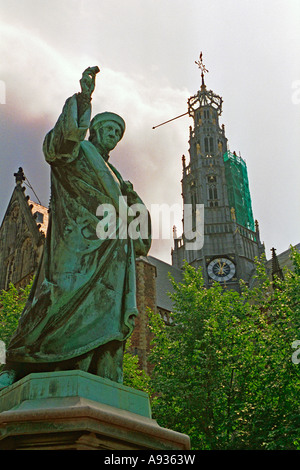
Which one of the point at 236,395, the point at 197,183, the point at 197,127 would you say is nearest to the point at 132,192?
the point at 236,395

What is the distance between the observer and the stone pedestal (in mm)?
3215

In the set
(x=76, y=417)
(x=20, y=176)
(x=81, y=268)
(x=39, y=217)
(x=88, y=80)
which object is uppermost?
(x=20, y=176)

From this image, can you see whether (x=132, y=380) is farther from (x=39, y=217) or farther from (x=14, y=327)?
(x=39, y=217)

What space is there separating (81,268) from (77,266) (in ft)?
0.11

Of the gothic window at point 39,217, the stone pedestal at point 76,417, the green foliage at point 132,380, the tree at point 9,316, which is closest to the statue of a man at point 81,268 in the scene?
the stone pedestal at point 76,417

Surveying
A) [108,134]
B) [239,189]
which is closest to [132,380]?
[108,134]

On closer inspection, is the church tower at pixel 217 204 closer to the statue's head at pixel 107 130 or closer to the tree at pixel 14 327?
the tree at pixel 14 327

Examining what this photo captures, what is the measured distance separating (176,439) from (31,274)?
991 inches

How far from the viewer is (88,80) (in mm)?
4590

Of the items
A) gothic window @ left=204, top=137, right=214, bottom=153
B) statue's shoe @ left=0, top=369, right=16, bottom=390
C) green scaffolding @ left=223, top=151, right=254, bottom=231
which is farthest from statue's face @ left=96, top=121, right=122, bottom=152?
gothic window @ left=204, top=137, right=214, bottom=153

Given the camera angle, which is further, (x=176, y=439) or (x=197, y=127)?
(x=197, y=127)

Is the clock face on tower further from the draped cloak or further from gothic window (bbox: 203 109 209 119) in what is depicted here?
the draped cloak
